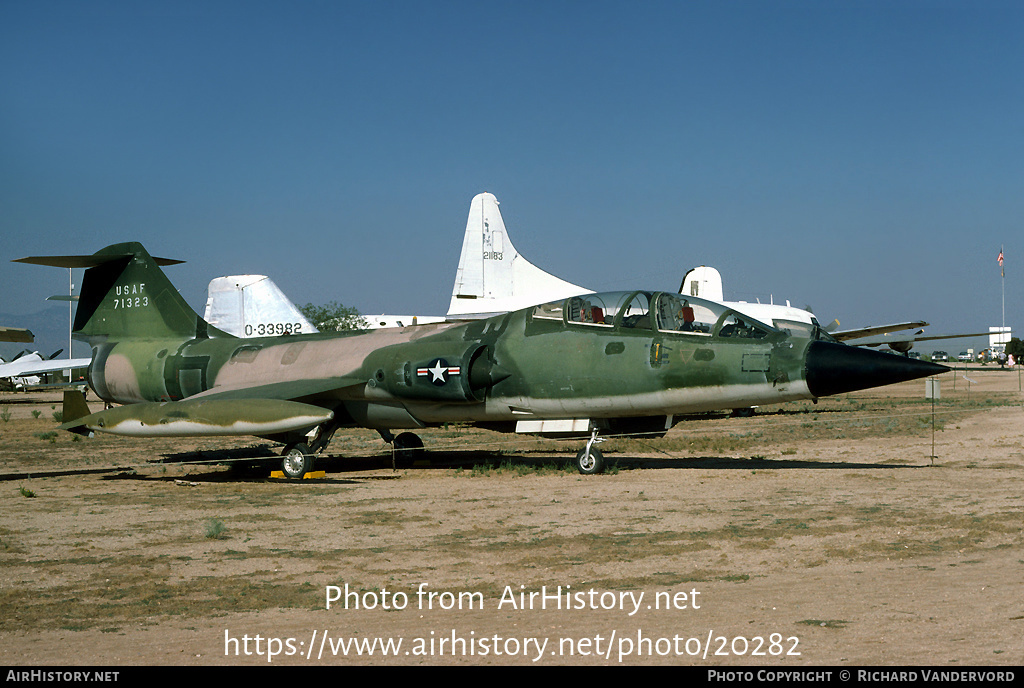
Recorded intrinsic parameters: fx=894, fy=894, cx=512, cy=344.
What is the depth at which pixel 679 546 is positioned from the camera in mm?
7898

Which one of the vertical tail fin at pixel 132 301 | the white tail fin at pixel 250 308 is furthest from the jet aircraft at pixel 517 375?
the white tail fin at pixel 250 308

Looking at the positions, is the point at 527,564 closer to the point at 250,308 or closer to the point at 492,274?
the point at 250,308

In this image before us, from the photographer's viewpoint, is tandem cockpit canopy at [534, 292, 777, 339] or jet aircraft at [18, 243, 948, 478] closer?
jet aircraft at [18, 243, 948, 478]

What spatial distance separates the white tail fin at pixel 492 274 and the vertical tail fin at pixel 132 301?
18.1 meters

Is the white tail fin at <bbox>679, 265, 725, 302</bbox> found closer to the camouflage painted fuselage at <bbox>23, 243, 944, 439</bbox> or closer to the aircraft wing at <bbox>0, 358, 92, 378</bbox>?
the camouflage painted fuselage at <bbox>23, 243, 944, 439</bbox>

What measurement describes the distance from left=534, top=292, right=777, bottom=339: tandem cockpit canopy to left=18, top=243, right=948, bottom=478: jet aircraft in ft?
0.07

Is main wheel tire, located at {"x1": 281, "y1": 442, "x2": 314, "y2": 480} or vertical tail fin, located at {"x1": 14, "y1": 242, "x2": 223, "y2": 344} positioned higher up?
vertical tail fin, located at {"x1": 14, "y1": 242, "x2": 223, "y2": 344}

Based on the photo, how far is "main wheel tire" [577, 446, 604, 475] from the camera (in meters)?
13.4

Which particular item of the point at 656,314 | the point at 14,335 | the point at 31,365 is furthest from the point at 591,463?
the point at 31,365

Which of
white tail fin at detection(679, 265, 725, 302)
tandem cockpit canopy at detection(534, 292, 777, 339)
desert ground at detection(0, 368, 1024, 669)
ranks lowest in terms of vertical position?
desert ground at detection(0, 368, 1024, 669)

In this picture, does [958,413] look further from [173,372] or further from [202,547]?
[202,547]

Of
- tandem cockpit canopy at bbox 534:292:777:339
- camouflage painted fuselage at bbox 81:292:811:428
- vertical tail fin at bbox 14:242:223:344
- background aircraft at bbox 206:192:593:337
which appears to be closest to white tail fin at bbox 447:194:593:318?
background aircraft at bbox 206:192:593:337

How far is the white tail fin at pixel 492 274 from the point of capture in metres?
36.4

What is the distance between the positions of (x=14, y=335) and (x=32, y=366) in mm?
4001
